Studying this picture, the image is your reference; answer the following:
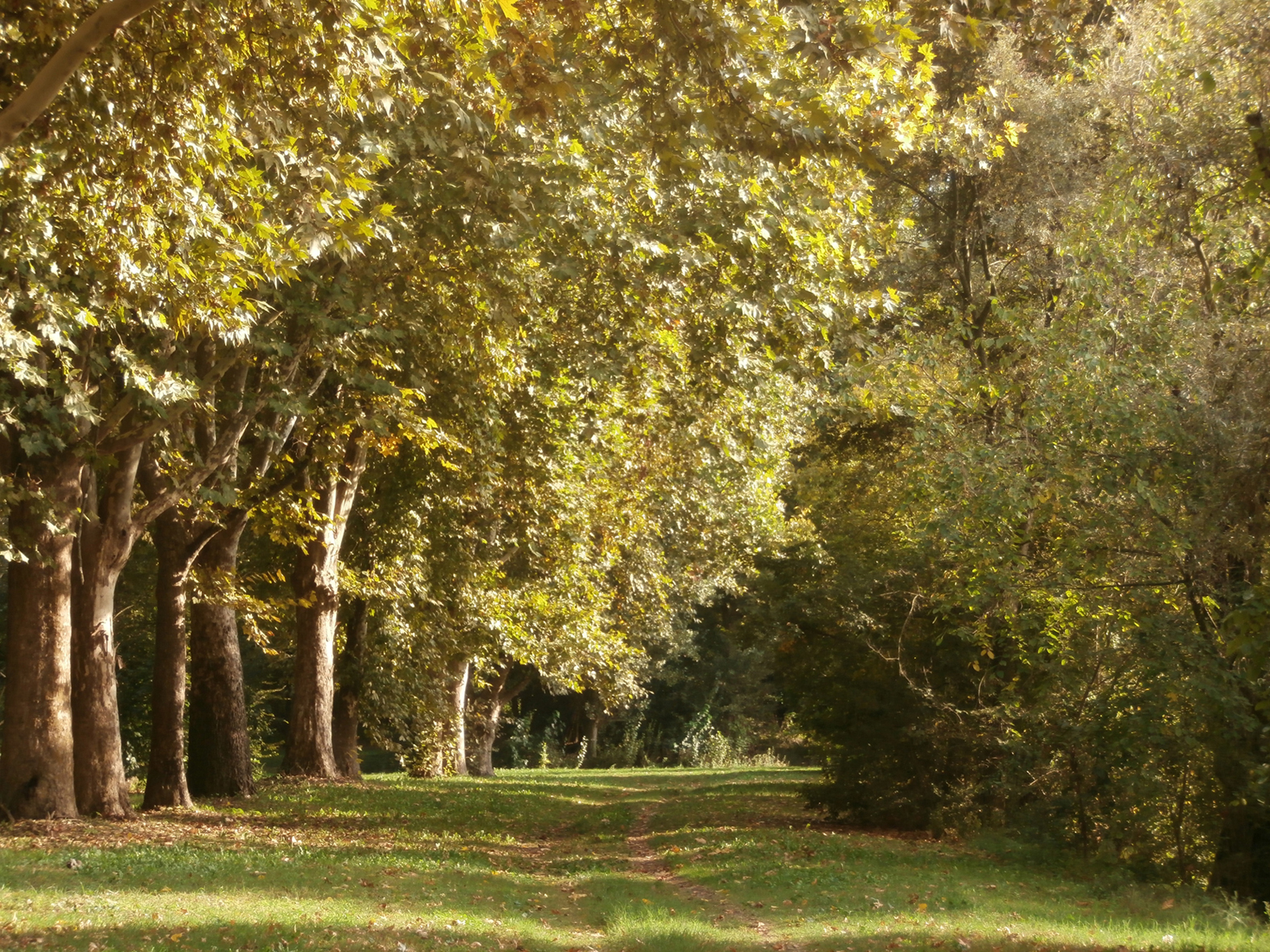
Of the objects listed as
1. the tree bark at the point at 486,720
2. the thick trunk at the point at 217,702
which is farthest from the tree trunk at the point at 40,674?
the tree bark at the point at 486,720

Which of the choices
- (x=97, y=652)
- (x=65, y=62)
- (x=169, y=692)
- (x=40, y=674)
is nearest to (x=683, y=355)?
(x=97, y=652)

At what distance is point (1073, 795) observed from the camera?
54.3ft

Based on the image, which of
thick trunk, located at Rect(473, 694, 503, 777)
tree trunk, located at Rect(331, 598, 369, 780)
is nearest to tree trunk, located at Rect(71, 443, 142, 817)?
tree trunk, located at Rect(331, 598, 369, 780)

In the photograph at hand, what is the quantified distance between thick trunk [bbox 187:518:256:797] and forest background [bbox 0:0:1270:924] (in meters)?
0.06

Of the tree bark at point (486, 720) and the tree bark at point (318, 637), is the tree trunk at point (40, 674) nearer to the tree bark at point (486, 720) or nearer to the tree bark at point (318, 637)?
the tree bark at point (318, 637)

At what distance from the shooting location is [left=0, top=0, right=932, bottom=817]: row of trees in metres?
8.56

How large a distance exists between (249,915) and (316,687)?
13820mm

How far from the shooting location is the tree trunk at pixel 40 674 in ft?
45.4

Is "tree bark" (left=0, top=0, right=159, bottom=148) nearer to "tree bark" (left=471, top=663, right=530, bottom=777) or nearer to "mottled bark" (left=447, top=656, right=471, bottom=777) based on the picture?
"mottled bark" (left=447, top=656, right=471, bottom=777)

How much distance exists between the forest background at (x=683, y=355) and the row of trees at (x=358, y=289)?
0.07 meters

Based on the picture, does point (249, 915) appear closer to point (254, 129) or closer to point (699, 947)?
point (699, 947)

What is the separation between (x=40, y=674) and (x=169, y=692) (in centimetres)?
326

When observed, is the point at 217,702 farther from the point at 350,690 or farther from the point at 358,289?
the point at 358,289

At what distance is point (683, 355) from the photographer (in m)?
16.6
